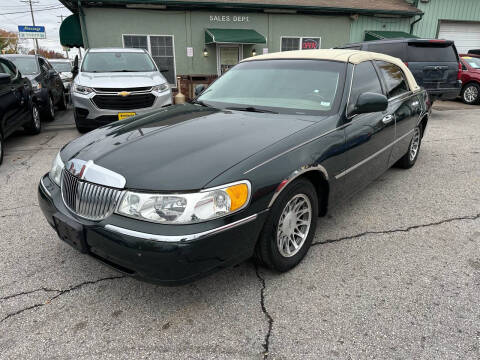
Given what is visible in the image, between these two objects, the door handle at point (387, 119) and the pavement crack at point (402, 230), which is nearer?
the pavement crack at point (402, 230)

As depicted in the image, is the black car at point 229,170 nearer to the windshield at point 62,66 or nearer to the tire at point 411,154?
the tire at point 411,154

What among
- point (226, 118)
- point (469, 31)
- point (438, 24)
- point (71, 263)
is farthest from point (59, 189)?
point (469, 31)

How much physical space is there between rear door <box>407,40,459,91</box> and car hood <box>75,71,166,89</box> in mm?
6167

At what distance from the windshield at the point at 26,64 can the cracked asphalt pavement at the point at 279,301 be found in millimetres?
6507

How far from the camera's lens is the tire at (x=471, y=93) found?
1181cm

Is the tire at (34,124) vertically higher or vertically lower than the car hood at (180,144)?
lower

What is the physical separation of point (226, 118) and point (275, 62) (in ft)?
3.48

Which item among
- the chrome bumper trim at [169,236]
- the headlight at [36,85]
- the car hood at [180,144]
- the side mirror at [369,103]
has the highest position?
the side mirror at [369,103]

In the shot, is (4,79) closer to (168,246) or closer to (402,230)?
(168,246)

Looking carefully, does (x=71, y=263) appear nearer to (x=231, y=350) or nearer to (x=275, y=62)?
(x=231, y=350)

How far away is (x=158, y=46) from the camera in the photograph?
1371cm

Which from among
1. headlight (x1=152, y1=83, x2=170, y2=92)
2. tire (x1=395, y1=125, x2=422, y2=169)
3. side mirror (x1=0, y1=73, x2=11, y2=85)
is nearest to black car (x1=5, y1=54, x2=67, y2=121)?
side mirror (x1=0, y1=73, x2=11, y2=85)

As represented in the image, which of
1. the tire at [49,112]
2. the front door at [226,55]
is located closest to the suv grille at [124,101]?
the tire at [49,112]

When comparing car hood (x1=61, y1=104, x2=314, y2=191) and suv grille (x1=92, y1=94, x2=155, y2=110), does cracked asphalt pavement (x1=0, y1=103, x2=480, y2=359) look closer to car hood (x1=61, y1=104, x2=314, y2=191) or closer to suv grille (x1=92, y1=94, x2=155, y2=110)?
car hood (x1=61, y1=104, x2=314, y2=191)
